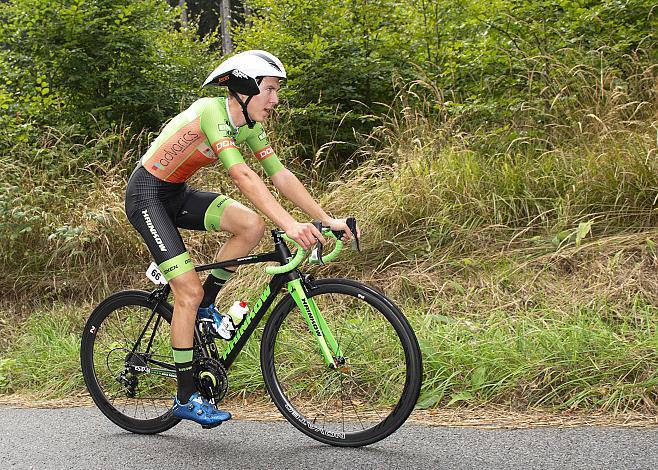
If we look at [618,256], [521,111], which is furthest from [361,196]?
[618,256]

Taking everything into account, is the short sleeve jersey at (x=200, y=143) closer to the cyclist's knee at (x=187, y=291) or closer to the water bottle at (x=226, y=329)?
the cyclist's knee at (x=187, y=291)

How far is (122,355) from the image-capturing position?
5.08 meters

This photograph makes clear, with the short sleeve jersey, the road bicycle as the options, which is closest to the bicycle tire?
the road bicycle

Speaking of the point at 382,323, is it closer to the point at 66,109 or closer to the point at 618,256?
the point at 618,256

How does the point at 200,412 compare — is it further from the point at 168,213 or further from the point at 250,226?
the point at 168,213

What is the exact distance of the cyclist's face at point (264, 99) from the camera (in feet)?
13.8

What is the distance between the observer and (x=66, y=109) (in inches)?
403

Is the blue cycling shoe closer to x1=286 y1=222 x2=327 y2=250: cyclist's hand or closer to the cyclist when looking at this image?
the cyclist

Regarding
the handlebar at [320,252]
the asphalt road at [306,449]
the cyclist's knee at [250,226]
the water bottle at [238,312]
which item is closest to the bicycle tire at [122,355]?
the asphalt road at [306,449]

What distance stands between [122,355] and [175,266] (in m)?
1.07

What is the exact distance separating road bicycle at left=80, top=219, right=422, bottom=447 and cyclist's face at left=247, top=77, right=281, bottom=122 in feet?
2.28

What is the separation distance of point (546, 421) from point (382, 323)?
3.80 feet

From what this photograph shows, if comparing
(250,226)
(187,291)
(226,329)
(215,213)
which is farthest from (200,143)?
(226,329)

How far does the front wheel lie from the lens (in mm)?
3969
